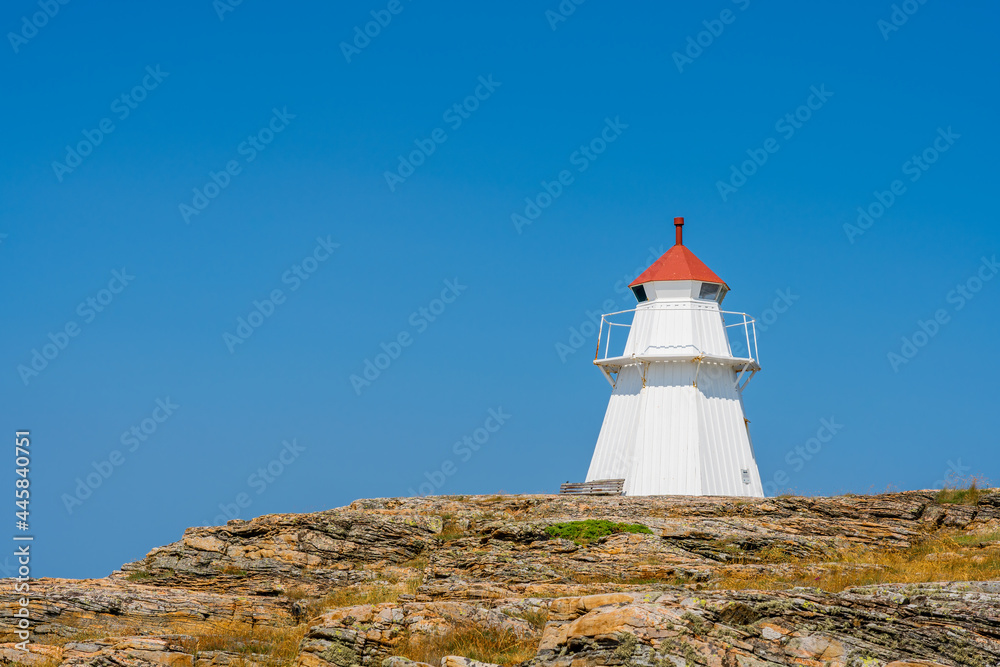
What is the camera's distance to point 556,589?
722 inches

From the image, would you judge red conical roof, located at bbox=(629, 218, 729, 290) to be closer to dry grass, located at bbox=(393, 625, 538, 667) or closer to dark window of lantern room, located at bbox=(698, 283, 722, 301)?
dark window of lantern room, located at bbox=(698, 283, 722, 301)

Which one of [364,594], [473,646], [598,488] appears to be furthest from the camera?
[598,488]

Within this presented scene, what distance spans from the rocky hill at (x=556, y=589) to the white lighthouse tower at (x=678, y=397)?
5116mm

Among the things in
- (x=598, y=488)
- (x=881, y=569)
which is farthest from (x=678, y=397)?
(x=881, y=569)

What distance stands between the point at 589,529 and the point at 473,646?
404 inches

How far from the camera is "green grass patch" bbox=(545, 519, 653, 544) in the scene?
24312 millimetres

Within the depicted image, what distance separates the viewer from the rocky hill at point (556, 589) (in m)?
12.6

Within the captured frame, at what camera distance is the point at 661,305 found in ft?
115

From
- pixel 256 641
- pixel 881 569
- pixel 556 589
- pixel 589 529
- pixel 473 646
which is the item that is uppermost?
pixel 589 529

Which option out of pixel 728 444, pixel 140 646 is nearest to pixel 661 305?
pixel 728 444

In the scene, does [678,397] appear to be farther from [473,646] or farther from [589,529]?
[473,646]

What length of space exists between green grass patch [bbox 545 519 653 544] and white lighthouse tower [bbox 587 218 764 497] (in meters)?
7.93

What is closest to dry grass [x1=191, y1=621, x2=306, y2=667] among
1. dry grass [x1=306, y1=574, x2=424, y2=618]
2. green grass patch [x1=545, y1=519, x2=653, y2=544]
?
dry grass [x1=306, y1=574, x2=424, y2=618]

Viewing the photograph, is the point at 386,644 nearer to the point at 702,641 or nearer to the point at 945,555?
the point at 702,641
